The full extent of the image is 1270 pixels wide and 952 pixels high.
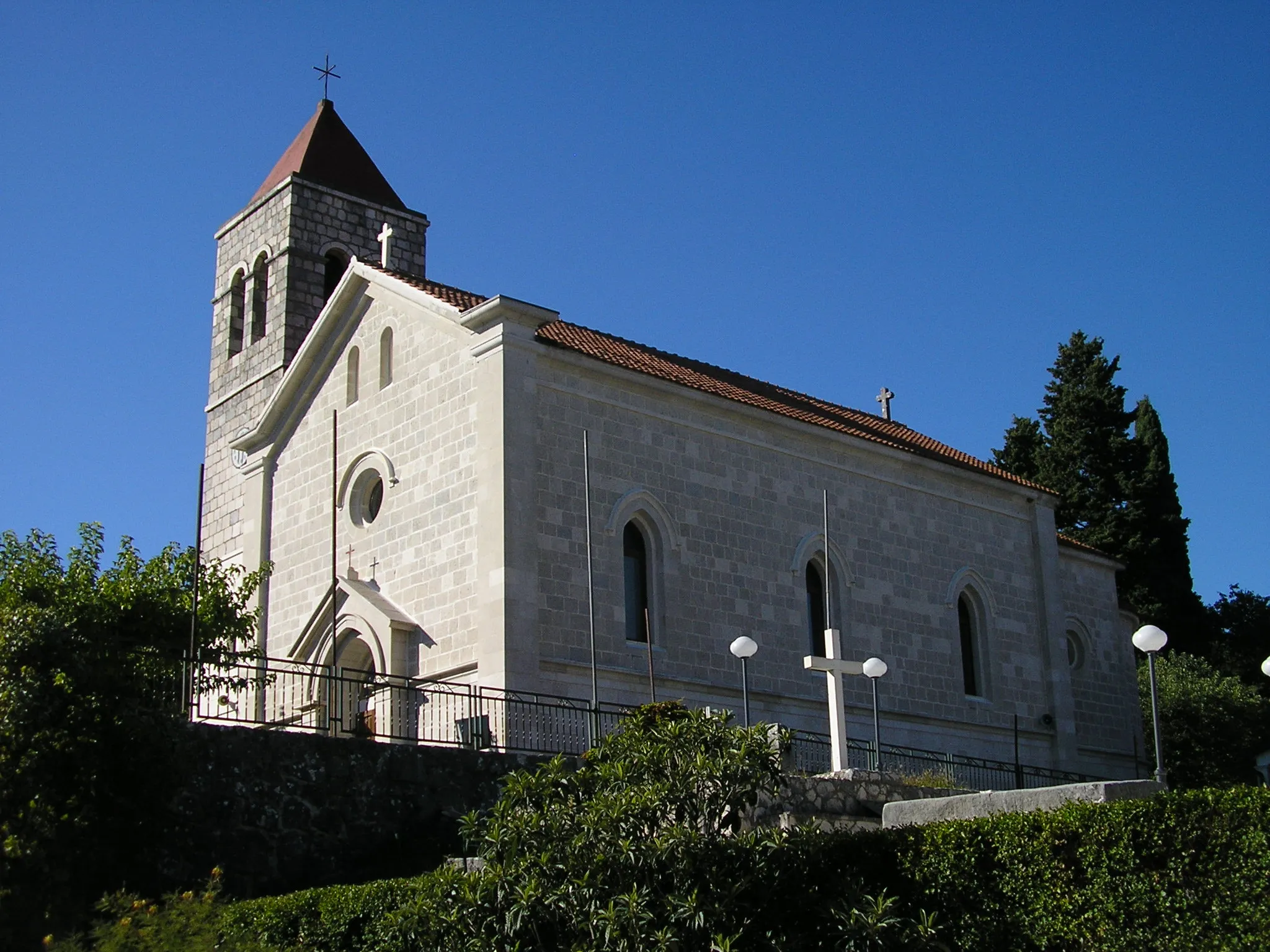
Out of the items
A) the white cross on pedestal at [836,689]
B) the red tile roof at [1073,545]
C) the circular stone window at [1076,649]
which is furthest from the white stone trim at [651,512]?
the circular stone window at [1076,649]

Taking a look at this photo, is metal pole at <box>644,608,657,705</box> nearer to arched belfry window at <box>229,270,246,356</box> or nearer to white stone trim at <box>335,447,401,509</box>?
white stone trim at <box>335,447,401,509</box>

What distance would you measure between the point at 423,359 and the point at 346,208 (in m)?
12.1

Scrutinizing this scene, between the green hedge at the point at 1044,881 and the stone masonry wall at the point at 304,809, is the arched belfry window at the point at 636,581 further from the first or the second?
the green hedge at the point at 1044,881

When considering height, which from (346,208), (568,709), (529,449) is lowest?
(568,709)

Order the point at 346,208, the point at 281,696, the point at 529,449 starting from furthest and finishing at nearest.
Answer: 1. the point at 346,208
2. the point at 281,696
3. the point at 529,449

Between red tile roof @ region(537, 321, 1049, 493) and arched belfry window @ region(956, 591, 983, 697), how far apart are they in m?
2.87

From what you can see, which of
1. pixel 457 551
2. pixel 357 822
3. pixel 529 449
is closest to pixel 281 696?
pixel 457 551

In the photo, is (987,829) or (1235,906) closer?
(1235,906)

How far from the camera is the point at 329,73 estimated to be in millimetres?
41688

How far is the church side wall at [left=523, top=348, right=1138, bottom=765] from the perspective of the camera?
25.3m

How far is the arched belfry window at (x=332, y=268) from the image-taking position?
1464 inches

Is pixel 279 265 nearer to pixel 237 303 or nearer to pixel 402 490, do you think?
pixel 237 303

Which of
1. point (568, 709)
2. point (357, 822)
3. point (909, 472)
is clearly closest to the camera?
point (357, 822)

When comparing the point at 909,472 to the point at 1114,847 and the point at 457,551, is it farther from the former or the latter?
the point at 1114,847
